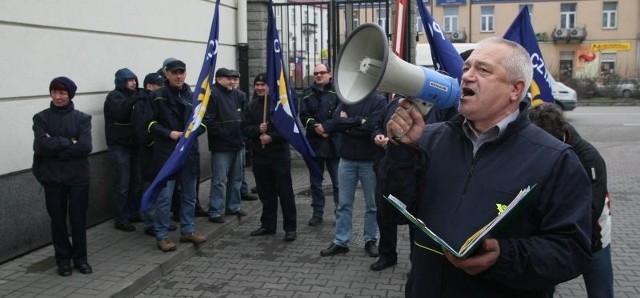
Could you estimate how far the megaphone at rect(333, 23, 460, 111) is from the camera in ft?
7.49

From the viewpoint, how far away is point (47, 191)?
200 inches

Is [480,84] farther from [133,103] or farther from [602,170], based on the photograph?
[133,103]

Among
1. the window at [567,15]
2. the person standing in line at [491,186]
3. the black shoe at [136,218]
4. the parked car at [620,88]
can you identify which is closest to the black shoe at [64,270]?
the black shoe at [136,218]

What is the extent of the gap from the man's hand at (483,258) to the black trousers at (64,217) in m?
4.08

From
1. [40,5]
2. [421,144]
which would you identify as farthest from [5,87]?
[421,144]

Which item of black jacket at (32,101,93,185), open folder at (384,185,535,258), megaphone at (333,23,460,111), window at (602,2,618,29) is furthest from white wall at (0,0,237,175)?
window at (602,2,618,29)

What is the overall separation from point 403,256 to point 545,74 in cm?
226

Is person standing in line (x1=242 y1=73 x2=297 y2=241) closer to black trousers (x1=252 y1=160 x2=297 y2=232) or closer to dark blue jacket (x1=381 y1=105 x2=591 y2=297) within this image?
black trousers (x1=252 y1=160 x2=297 y2=232)

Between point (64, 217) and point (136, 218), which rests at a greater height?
point (64, 217)

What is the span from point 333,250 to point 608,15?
44.7 m

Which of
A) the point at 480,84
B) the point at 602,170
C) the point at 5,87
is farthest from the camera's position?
the point at 5,87

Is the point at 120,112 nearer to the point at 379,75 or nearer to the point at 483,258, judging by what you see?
the point at 379,75

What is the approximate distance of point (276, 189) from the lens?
268 inches

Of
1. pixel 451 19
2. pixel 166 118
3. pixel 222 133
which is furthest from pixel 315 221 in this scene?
pixel 451 19
